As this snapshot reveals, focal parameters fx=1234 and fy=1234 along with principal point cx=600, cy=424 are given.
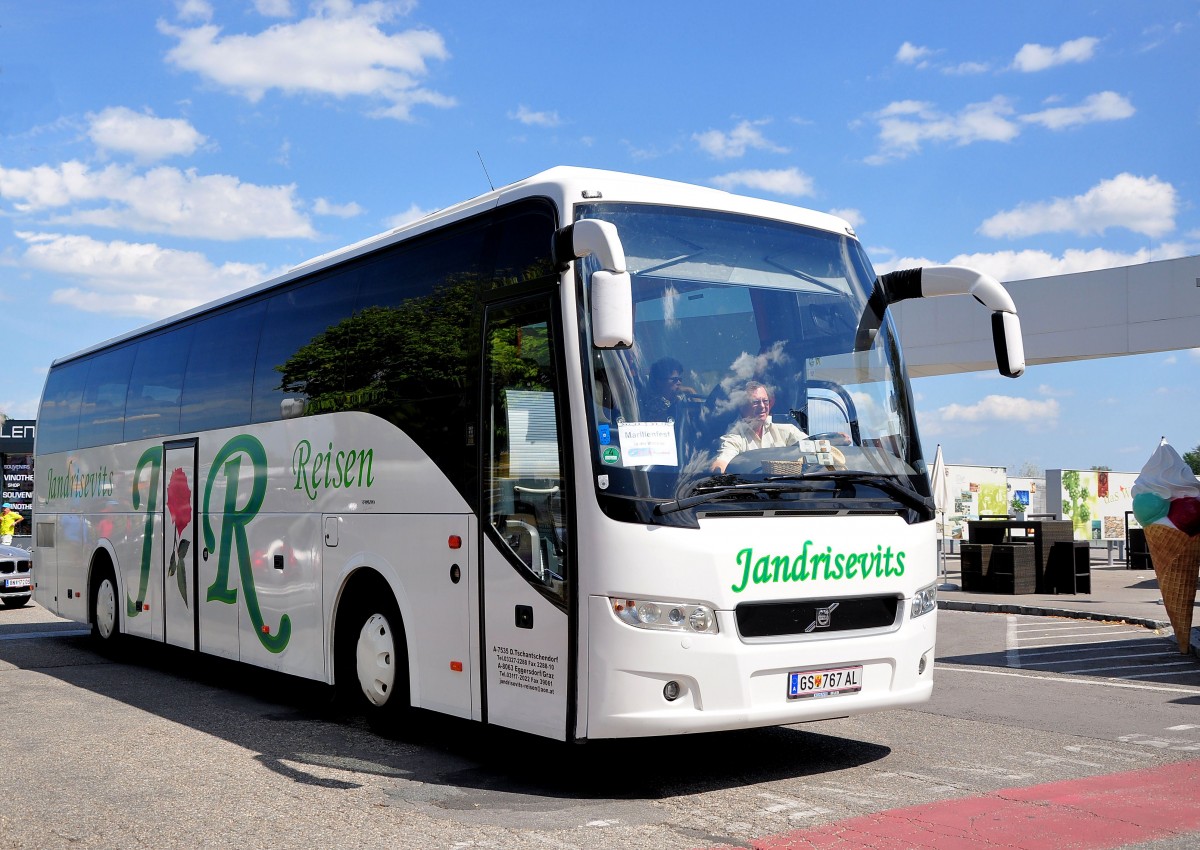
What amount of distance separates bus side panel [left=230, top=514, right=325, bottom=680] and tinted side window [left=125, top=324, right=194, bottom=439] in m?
2.44

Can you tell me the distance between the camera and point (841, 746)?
8.00 meters

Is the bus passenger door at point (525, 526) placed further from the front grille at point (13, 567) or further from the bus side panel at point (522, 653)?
the front grille at point (13, 567)

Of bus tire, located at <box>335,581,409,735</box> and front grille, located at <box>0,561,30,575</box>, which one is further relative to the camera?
front grille, located at <box>0,561,30,575</box>

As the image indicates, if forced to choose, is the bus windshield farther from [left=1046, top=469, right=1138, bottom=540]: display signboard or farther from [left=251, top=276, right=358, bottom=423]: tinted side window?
[left=1046, top=469, right=1138, bottom=540]: display signboard

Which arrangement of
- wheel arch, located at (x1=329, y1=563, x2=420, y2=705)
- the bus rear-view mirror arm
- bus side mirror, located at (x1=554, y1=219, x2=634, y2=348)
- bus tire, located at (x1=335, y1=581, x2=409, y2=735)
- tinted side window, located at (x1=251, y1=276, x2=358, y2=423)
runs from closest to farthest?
1. bus side mirror, located at (x1=554, y1=219, x2=634, y2=348)
2. the bus rear-view mirror arm
3. wheel arch, located at (x1=329, y1=563, x2=420, y2=705)
4. bus tire, located at (x1=335, y1=581, x2=409, y2=735)
5. tinted side window, located at (x1=251, y1=276, x2=358, y2=423)

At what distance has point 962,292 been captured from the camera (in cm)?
765

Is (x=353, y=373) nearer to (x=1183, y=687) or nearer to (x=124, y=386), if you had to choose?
(x=124, y=386)

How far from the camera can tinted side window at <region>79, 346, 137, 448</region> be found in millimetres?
13781

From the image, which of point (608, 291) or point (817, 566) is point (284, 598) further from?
point (608, 291)

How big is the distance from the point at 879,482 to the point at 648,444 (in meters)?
1.52

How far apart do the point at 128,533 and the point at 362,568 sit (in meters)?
5.79

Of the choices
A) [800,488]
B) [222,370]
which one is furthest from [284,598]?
[800,488]

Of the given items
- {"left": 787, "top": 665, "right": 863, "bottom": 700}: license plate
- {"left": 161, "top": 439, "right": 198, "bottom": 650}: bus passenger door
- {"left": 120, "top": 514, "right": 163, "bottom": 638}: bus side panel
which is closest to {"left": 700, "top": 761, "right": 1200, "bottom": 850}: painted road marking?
{"left": 787, "top": 665, "right": 863, "bottom": 700}: license plate

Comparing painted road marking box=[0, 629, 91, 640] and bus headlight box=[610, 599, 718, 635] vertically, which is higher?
bus headlight box=[610, 599, 718, 635]
